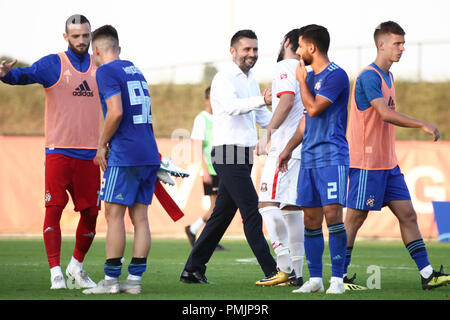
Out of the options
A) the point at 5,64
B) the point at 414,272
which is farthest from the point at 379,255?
the point at 5,64

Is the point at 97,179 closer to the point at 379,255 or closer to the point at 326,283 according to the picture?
the point at 326,283

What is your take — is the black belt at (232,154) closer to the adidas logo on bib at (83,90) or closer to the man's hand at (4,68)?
the adidas logo on bib at (83,90)

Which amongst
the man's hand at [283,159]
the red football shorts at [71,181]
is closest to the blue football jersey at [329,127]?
the man's hand at [283,159]

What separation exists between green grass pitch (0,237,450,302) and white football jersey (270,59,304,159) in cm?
138

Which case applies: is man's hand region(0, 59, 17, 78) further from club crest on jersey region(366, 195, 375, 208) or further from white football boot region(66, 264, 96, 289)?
club crest on jersey region(366, 195, 375, 208)

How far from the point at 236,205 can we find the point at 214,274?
118 cm

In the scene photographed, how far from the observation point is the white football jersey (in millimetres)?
7461

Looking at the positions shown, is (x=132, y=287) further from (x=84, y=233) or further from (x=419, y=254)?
(x=419, y=254)

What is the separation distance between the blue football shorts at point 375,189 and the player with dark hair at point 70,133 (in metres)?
2.53

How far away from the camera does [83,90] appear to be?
25.5 feet

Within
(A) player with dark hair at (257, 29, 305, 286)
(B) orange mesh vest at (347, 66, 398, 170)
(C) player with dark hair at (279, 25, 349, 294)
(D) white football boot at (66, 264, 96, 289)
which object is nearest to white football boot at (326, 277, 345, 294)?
(C) player with dark hair at (279, 25, 349, 294)

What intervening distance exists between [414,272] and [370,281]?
186cm

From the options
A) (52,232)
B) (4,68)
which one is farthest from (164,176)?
(4,68)
